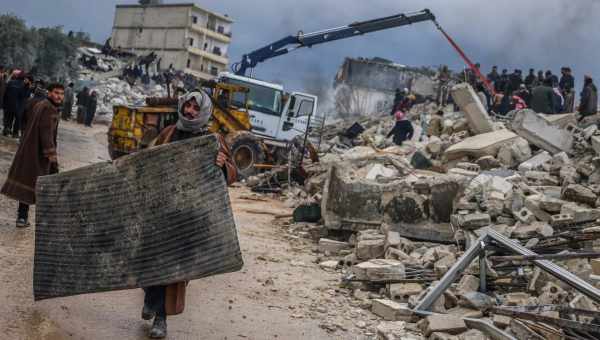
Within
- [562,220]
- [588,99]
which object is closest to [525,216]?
[562,220]

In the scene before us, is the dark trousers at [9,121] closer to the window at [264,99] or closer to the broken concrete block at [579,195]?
the window at [264,99]

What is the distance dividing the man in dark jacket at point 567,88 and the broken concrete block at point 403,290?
11.9 metres

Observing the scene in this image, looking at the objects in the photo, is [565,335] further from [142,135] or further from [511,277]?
[142,135]

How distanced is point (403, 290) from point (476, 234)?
5.14ft

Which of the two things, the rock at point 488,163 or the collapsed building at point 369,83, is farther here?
the collapsed building at point 369,83

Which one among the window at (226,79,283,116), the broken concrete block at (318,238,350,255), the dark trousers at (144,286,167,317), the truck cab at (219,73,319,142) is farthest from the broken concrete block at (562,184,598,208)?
the window at (226,79,283,116)

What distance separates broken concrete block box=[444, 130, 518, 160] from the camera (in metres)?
11.2

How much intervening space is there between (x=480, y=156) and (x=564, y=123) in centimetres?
220

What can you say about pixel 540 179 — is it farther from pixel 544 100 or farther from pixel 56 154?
pixel 56 154

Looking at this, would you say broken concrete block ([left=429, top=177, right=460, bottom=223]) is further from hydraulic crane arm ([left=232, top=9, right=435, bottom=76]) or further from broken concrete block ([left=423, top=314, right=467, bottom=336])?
hydraulic crane arm ([left=232, top=9, right=435, bottom=76])

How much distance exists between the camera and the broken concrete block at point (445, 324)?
4711mm

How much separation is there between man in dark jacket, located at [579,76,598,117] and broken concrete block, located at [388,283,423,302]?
394 inches

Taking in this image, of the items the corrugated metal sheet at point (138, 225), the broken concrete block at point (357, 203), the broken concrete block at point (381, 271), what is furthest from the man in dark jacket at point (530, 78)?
the corrugated metal sheet at point (138, 225)

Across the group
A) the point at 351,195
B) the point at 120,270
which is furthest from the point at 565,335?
the point at 351,195
